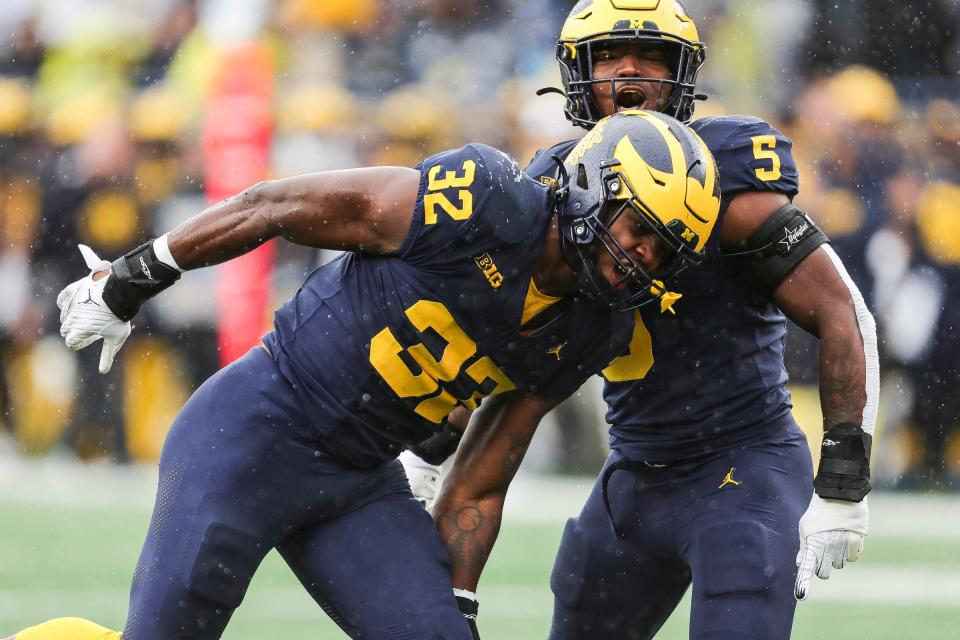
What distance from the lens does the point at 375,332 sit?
11.6 ft

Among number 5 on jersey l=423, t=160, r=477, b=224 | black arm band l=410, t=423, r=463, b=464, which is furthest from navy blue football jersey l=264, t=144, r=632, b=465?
black arm band l=410, t=423, r=463, b=464

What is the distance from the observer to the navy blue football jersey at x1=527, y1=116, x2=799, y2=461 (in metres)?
3.87

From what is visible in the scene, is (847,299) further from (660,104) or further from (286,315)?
(286,315)

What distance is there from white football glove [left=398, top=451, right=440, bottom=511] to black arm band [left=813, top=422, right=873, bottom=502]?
1099mm

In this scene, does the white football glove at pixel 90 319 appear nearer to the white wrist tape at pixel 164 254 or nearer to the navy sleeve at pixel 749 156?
the white wrist tape at pixel 164 254

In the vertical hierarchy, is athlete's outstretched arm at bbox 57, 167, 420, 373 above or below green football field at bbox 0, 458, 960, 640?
above

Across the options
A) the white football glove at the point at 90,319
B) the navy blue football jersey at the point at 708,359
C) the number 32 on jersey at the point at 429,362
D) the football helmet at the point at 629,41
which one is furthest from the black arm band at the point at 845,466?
the white football glove at the point at 90,319

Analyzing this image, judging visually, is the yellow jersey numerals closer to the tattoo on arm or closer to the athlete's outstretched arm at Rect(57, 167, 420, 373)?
the tattoo on arm

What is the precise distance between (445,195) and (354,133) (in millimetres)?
6383

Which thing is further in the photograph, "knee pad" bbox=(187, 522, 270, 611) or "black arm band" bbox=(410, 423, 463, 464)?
"black arm band" bbox=(410, 423, 463, 464)

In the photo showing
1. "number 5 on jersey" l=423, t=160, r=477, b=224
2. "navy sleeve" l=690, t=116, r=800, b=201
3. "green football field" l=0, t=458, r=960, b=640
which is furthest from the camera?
"green football field" l=0, t=458, r=960, b=640

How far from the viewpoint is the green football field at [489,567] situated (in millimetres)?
6289

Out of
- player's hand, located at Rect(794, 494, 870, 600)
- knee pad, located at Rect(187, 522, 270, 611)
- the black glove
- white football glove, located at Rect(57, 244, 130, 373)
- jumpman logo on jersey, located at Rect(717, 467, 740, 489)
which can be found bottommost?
the black glove

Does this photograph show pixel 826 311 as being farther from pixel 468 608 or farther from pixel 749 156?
pixel 468 608
